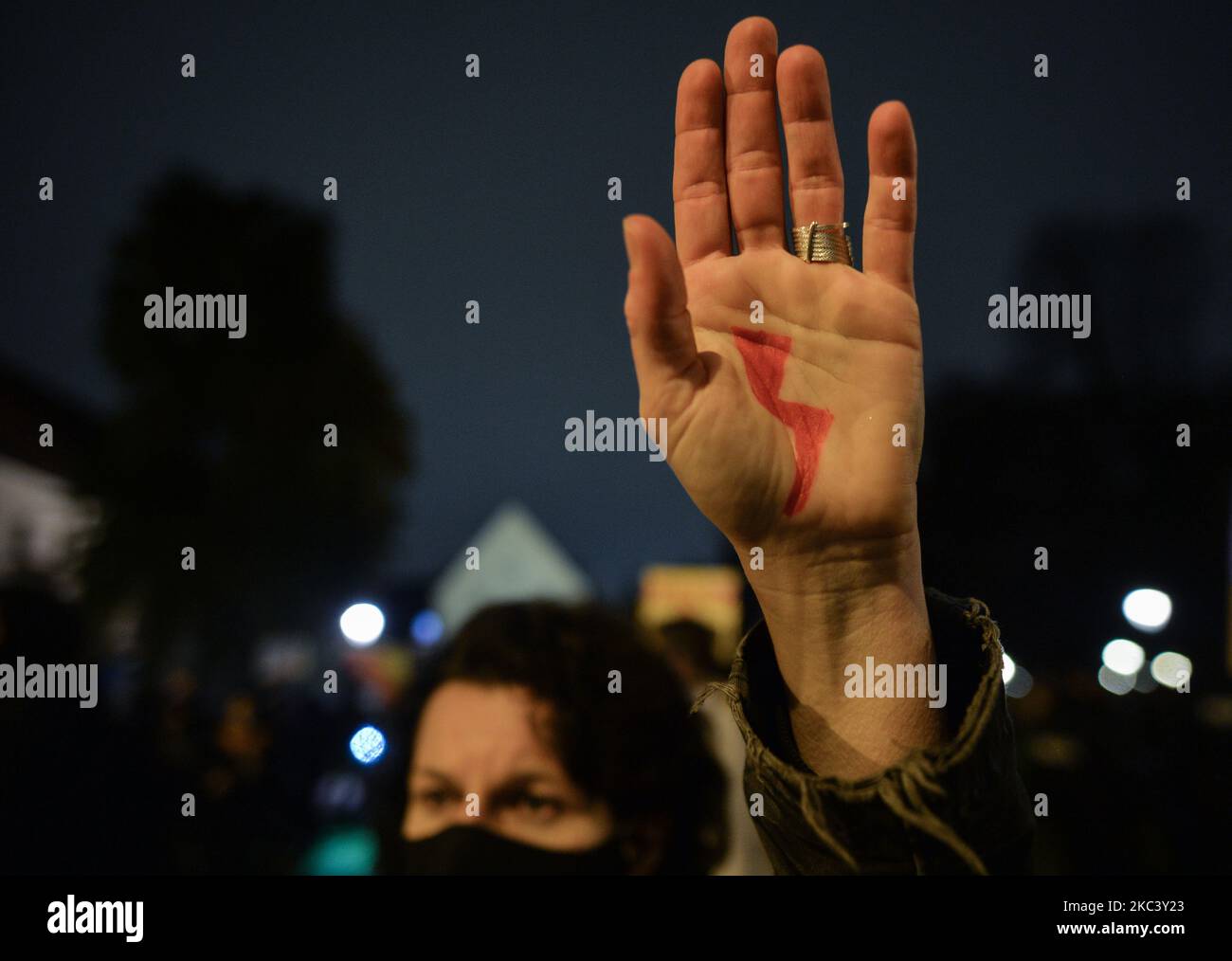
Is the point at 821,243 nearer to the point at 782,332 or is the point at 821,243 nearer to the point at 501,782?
the point at 782,332

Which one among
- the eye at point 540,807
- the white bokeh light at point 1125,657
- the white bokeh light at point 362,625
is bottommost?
the white bokeh light at point 1125,657

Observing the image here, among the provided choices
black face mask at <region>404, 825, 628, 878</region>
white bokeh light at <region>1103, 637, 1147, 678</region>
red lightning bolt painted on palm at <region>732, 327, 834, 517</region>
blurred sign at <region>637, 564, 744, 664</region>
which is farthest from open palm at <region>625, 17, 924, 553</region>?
white bokeh light at <region>1103, 637, 1147, 678</region>

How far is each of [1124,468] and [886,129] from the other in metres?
11.2

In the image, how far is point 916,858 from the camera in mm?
1237

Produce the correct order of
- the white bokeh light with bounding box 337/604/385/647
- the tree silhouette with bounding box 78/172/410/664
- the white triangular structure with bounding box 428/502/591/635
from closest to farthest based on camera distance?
the white triangular structure with bounding box 428/502/591/635
the white bokeh light with bounding box 337/604/385/647
the tree silhouette with bounding box 78/172/410/664

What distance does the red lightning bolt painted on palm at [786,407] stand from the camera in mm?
1368

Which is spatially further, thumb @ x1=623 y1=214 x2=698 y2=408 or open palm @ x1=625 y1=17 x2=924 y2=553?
open palm @ x1=625 y1=17 x2=924 y2=553

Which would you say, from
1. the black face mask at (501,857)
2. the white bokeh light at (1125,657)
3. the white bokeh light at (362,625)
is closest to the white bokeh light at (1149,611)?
the white bokeh light at (1125,657)

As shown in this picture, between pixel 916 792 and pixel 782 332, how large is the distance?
0.69 metres

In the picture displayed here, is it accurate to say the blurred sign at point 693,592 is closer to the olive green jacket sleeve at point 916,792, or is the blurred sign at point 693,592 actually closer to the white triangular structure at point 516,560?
the white triangular structure at point 516,560

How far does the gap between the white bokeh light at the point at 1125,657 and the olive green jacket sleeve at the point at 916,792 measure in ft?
27.1

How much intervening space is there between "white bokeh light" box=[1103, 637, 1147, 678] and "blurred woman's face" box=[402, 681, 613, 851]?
819cm

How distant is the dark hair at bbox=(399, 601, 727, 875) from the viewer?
1.77 m

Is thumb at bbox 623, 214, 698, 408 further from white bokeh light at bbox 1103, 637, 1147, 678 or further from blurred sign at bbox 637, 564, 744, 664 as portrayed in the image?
white bokeh light at bbox 1103, 637, 1147, 678
